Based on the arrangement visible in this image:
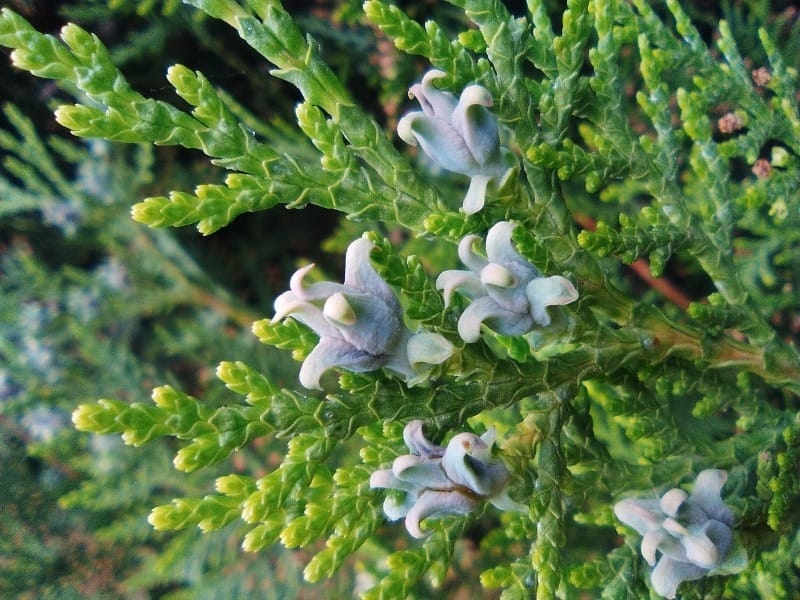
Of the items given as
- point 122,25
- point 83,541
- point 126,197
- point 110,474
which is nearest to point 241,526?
point 110,474

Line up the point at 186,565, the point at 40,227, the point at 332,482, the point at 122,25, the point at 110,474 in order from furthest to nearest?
the point at 40,227
the point at 122,25
the point at 110,474
the point at 186,565
the point at 332,482

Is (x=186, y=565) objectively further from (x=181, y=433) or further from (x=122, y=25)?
(x=122, y=25)

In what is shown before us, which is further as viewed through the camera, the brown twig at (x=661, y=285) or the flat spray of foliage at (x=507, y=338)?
the brown twig at (x=661, y=285)

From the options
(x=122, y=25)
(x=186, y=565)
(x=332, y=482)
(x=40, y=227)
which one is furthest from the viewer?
(x=40, y=227)

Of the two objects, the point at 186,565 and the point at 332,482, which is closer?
the point at 332,482

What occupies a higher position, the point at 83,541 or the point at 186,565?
the point at 186,565

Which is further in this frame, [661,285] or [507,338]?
[661,285]

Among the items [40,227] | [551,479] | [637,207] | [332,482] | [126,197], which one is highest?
[551,479]

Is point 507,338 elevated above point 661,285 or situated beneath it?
elevated above
